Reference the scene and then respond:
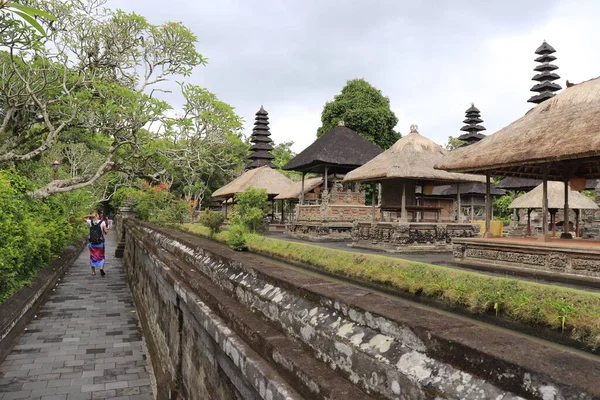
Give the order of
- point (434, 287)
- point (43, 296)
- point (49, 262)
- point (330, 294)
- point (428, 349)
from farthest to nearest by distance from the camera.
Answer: point (49, 262) → point (43, 296) → point (434, 287) → point (330, 294) → point (428, 349)

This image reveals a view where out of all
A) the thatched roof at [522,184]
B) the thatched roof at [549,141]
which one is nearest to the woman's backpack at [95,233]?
the thatched roof at [549,141]

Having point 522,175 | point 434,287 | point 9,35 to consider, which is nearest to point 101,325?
point 9,35

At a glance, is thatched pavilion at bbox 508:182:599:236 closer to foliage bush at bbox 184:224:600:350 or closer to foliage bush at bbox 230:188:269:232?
foliage bush at bbox 230:188:269:232

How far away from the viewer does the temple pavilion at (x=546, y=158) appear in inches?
304

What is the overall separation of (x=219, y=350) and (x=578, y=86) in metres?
10.1

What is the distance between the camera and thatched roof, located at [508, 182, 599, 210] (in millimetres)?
18234

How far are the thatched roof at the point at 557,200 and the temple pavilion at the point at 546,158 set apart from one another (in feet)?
27.0

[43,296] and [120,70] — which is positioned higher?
[120,70]

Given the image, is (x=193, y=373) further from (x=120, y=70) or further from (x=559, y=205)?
(x=559, y=205)

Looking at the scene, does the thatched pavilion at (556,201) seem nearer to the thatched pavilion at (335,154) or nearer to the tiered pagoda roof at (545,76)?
the thatched pavilion at (335,154)

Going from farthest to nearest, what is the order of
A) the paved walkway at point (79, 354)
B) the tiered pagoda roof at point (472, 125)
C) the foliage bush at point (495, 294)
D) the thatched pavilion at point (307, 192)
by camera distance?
the tiered pagoda roof at point (472, 125)
the thatched pavilion at point (307, 192)
the paved walkway at point (79, 354)
the foliage bush at point (495, 294)

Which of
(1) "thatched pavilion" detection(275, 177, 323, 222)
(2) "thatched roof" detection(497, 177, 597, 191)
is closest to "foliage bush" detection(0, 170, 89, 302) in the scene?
(1) "thatched pavilion" detection(275, 177, 323, 222)

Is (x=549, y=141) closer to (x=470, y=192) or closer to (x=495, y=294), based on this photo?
(x=495, y=294)

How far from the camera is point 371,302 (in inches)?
85.4
